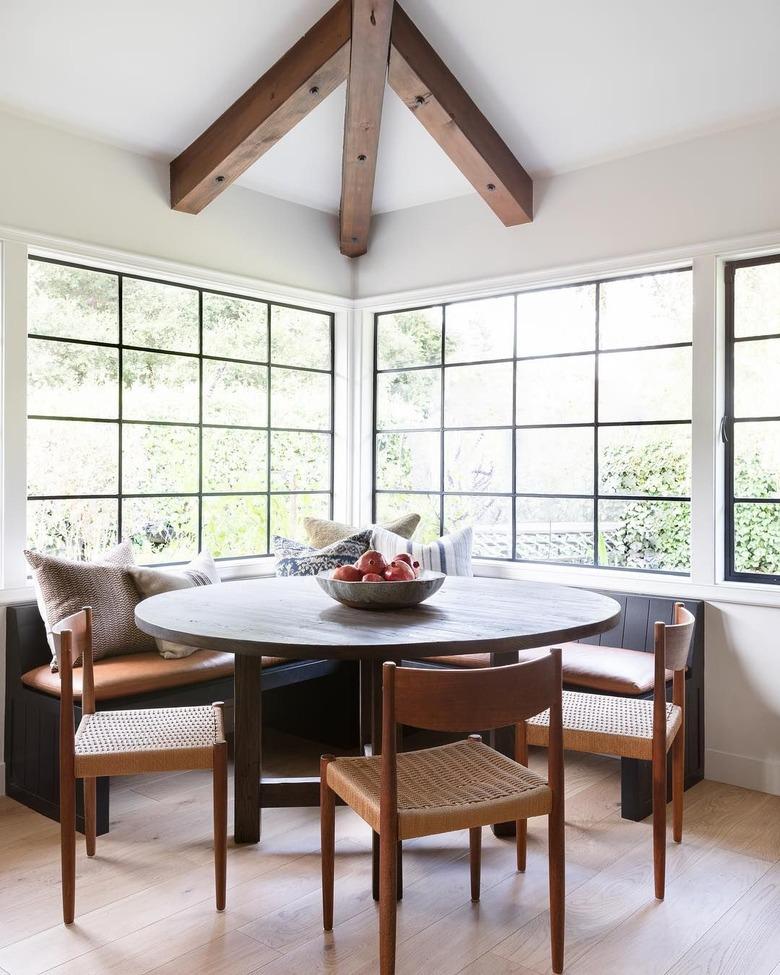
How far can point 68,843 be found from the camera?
91.0 inches

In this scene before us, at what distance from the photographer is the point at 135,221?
3.87 meters

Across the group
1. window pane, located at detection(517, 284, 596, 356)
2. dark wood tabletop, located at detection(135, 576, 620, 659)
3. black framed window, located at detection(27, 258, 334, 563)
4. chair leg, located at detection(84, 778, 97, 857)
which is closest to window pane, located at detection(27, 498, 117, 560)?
black framed window, located at detection(27, 258, 334, 563)

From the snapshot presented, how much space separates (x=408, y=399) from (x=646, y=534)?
1549 mm

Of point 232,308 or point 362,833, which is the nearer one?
point 362,833

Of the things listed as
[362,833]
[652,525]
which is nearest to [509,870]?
[362,833]

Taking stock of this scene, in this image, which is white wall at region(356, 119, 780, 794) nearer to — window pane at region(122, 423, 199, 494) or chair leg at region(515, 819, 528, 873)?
chair leg at region(515, 819, 528, 873)

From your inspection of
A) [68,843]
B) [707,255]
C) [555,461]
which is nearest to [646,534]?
[555,461]

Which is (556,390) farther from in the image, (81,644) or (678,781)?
(81,644)

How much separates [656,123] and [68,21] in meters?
2.36

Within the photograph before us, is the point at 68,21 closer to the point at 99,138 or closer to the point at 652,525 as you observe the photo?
the point at 99,138

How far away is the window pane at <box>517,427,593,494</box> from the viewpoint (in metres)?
4.11

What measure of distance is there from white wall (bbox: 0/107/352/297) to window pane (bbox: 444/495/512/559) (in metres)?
1.41

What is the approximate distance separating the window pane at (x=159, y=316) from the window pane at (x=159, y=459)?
40 cm

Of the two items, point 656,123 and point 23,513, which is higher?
point 656,123
